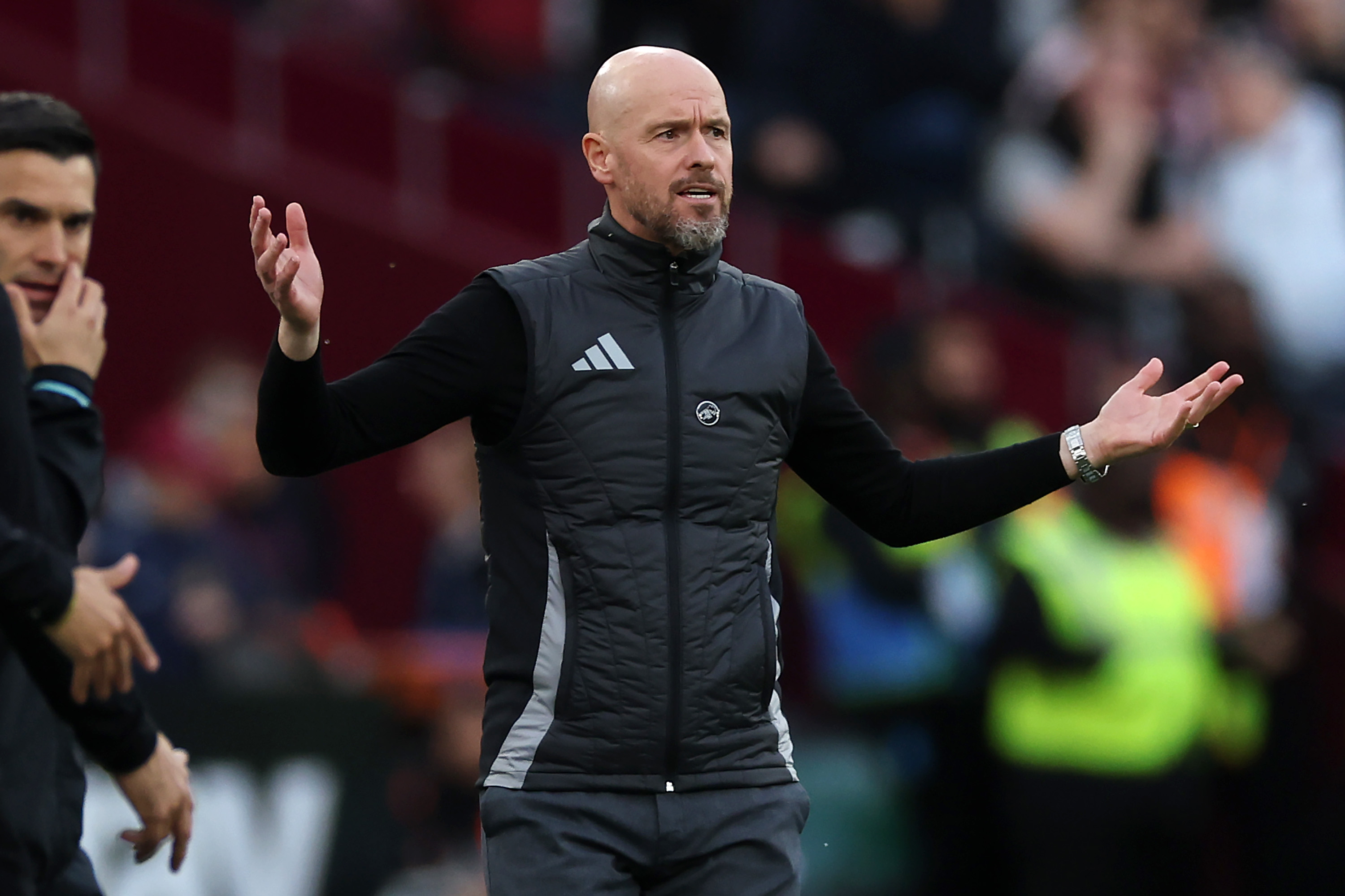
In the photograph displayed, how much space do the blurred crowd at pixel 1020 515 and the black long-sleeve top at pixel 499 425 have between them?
3.07 m

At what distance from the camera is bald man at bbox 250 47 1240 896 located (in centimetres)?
416

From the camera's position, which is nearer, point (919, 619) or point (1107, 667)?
point (1107, 667)

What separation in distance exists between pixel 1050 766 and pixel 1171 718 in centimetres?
52

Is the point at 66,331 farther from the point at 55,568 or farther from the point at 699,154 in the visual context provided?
the point at 699,154

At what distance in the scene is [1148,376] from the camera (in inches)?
178

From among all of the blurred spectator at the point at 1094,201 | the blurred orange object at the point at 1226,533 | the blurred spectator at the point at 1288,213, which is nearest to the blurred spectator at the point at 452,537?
the blurred orange object at the point at 1226,533

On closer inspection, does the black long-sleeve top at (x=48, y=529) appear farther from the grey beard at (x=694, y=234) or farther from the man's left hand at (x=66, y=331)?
the grey beard at (x=694, y=234)

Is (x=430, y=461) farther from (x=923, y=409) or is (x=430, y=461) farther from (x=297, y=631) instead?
(x=923, y=409)

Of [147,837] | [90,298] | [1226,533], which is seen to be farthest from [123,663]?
[1226,533]

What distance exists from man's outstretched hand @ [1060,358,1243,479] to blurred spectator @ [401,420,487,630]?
458 cm

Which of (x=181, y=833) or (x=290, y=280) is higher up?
(x=290, y=280)

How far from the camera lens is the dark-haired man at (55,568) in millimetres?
4035

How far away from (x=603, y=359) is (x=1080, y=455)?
1049 mm

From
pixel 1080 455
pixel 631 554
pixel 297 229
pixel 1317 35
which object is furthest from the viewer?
pixel 1317 35
